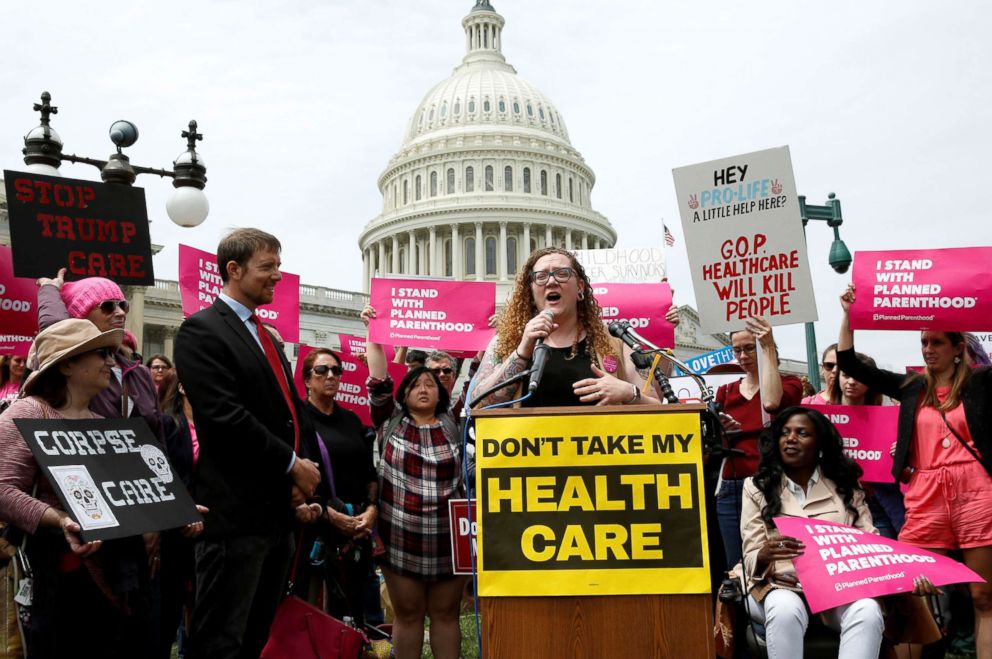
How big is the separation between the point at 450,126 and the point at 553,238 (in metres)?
14.2

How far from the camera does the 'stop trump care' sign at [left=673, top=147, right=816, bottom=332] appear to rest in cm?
553

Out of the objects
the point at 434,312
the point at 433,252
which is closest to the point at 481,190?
the point at 433,252

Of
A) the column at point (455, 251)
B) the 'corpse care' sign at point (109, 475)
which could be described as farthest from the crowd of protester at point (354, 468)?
the column at point (455, 251)

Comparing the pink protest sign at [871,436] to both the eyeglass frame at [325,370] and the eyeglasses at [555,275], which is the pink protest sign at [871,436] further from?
the eyeglass frame at [325,370]

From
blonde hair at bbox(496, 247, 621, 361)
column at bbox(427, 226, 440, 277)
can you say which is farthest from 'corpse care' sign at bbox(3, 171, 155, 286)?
column at bbox(427, 226, 440, 277)

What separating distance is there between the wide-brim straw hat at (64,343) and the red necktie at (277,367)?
579 mm

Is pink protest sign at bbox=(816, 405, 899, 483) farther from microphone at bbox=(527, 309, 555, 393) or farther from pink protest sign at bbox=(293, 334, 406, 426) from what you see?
pink protest sign at bbox=(293, 334, 406, 426)

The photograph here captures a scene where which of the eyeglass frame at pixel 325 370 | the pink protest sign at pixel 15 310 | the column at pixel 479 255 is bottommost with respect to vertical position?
the eyeglass frame at pixel 325 370

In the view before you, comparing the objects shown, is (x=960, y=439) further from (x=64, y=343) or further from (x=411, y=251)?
(x=411, y=251)

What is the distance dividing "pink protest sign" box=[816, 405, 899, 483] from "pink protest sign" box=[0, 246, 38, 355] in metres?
5.20

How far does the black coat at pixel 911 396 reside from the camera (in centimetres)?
446

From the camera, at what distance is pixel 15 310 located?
603 cm

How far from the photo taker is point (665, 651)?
2.88 m

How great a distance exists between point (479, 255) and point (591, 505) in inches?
2845
